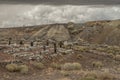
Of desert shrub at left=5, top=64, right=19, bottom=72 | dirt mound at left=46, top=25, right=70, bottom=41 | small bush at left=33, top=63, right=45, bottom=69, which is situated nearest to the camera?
desert shrub at left=5, top=64, right=19, bottom=72

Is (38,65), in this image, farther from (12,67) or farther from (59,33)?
(59,33)

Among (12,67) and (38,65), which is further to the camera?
(38,65)

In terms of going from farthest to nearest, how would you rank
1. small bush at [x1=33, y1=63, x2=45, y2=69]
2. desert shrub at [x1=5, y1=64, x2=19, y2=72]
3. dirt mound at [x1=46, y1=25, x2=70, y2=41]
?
dirt mound at [x1=46, y1=25, x2=70, y2=41], small bush at [x1=33, y1=63, x2=45, y2=69], desert shrub at [x1=5, y1=64, x2=19, y2=72]

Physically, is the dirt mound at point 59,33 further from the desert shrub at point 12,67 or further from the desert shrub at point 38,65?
the desert shrub at point 12,67

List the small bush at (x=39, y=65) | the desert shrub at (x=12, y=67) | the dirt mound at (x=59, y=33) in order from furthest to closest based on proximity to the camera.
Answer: the dirt mound at (x=59, y=33) < the small bush at (x=39, y=65) < the desert shrub at (x=12, y=67)

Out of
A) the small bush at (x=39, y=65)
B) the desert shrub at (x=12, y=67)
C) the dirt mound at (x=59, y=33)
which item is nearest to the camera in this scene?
the desert shrub at (x=12, y=67)

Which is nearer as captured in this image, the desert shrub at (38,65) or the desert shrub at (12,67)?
the desert shrub at (12,67)

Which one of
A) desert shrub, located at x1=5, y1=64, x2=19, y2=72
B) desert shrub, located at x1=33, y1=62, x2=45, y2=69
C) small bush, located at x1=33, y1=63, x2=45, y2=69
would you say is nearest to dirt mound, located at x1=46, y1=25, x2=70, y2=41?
desert shrub, located at x1=33, y1=62, x2=45, y2=69

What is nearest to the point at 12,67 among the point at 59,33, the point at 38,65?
the point at 38,65

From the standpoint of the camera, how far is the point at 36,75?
2706 cm

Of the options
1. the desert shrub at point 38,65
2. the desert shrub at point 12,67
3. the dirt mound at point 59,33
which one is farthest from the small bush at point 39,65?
the dirt mound at point 59,33

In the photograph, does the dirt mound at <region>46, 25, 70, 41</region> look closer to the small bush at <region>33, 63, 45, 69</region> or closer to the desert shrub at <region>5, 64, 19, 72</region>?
the small bush at <region>33, 63, 45, 69</region>

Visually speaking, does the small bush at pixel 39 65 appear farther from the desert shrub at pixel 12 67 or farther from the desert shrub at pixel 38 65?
the desert shrub at pixel 12 67

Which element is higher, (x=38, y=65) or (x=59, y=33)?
(x=59, y=33)
